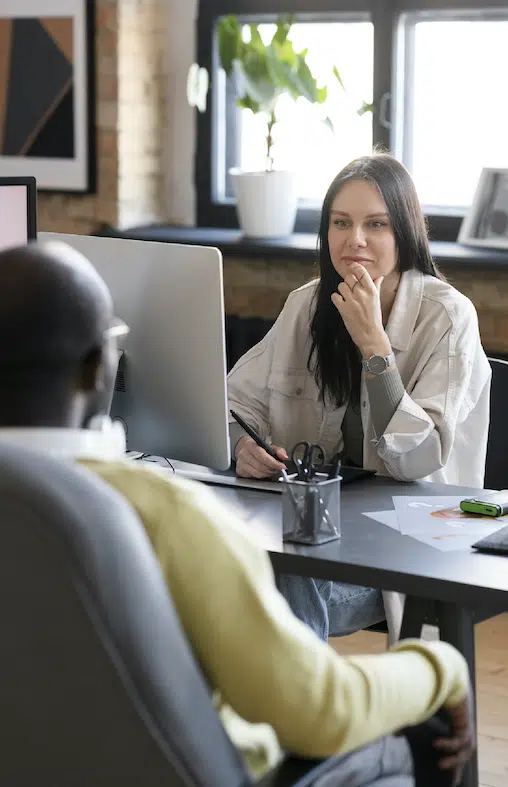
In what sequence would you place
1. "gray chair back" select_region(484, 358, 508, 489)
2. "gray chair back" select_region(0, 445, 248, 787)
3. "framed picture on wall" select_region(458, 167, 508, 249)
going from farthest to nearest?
"framed picture on wall" select_region(458, 167, 508, 249)
"gray chair back" select_region(484, 358, 508, 489)
"gray chair back" select_region(0, 445, 248, 787)

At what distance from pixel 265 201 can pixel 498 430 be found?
1.51 m

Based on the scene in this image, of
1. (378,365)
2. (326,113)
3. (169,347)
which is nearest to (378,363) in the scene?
(378,365)

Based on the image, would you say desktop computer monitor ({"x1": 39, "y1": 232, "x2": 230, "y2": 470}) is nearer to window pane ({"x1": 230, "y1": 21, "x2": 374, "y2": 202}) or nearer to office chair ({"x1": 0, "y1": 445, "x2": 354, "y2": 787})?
office chair ({"x1": 0, "y1": 445, "x2": 354, "y2": 787})

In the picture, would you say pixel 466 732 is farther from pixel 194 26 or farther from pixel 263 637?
pixel 194 26

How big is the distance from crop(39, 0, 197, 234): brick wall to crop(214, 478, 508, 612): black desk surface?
7.08 feet

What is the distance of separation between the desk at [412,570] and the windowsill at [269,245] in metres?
1.60

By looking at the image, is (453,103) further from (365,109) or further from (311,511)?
(311,511)

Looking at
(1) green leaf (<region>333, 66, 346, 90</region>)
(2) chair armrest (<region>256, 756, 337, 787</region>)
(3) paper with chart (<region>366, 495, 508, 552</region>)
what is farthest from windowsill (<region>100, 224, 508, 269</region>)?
(2) chair armrest (<region>256, 756, 337, 787</region>)

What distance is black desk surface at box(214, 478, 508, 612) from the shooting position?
1.56m

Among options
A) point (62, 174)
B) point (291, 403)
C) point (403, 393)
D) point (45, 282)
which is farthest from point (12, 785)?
point (62, 174)

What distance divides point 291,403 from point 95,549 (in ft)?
4.95

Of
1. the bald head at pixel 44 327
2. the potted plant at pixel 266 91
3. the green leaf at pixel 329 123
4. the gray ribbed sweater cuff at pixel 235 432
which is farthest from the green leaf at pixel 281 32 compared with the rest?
the bald head at pixel 44 327

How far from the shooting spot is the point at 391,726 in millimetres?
1146

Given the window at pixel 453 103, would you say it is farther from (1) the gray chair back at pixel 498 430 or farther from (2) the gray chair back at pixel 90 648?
(2) the gray chair back at pixel 90 648
